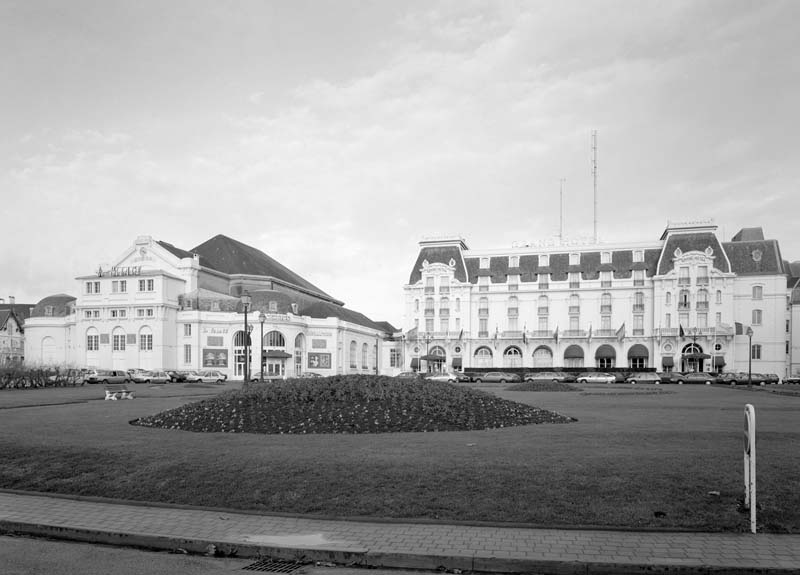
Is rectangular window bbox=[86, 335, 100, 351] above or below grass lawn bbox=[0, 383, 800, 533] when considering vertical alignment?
below

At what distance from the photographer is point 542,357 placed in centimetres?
8319

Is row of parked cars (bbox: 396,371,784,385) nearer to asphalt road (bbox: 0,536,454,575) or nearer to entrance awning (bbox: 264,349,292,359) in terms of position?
entrance awning (bbox: 264,349,292,359)

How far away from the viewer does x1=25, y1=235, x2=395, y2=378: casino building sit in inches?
2916

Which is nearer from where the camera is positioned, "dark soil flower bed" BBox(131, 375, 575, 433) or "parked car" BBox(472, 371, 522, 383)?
"dark soil flower bed" BBox(131, 375, 575, 433)

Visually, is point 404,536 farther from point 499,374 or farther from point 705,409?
point 499,374

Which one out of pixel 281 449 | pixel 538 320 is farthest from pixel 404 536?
pixel 538 320

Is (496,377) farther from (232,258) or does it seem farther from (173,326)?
(232,258)

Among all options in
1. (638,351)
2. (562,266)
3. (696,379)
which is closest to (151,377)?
(562,266)

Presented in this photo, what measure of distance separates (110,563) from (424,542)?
11.8ft

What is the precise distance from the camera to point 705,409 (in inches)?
958

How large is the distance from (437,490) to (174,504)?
384cm

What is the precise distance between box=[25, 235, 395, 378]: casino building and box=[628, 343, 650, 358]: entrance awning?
1382 inches

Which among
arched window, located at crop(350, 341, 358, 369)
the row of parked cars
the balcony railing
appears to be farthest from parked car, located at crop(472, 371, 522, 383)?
arched window, located at crop(350, 341, 358, 369)

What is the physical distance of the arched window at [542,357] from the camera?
271ft
